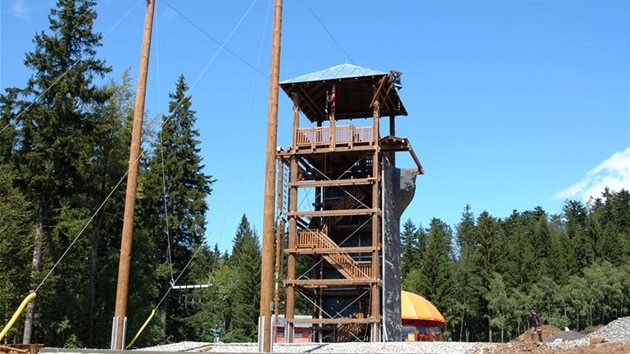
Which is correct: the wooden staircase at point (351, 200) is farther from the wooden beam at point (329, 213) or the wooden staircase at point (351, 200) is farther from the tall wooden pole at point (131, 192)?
the tall wooden pole at point (131, 192)

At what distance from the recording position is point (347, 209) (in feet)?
108

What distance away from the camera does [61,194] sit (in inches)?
A: 1387

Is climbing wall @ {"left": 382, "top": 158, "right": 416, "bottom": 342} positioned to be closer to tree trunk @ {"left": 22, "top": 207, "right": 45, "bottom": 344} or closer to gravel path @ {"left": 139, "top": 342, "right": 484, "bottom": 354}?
gravel path @ {"left": 139, "top": 342, "right": 484, "bottom": 354}

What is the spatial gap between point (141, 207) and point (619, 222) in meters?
94.8

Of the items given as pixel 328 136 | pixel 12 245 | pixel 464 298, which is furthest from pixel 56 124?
pixel 464 298

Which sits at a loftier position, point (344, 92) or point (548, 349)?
point (344, 92)

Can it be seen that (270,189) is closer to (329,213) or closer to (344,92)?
(329,213)

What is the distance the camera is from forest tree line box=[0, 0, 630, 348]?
34125 mm

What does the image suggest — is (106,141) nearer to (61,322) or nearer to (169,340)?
(61,322)

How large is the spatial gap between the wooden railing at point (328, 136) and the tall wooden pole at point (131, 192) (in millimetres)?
11748

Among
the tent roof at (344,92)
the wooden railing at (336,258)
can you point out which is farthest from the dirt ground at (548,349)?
the tent roof at (344,92)

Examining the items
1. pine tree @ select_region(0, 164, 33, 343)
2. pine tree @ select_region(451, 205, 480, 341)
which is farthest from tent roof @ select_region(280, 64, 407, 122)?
pine tree @ select_region(451, 205, 480, 341)

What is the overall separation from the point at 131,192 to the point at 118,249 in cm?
2583

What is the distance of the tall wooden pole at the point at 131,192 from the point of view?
19875mm
